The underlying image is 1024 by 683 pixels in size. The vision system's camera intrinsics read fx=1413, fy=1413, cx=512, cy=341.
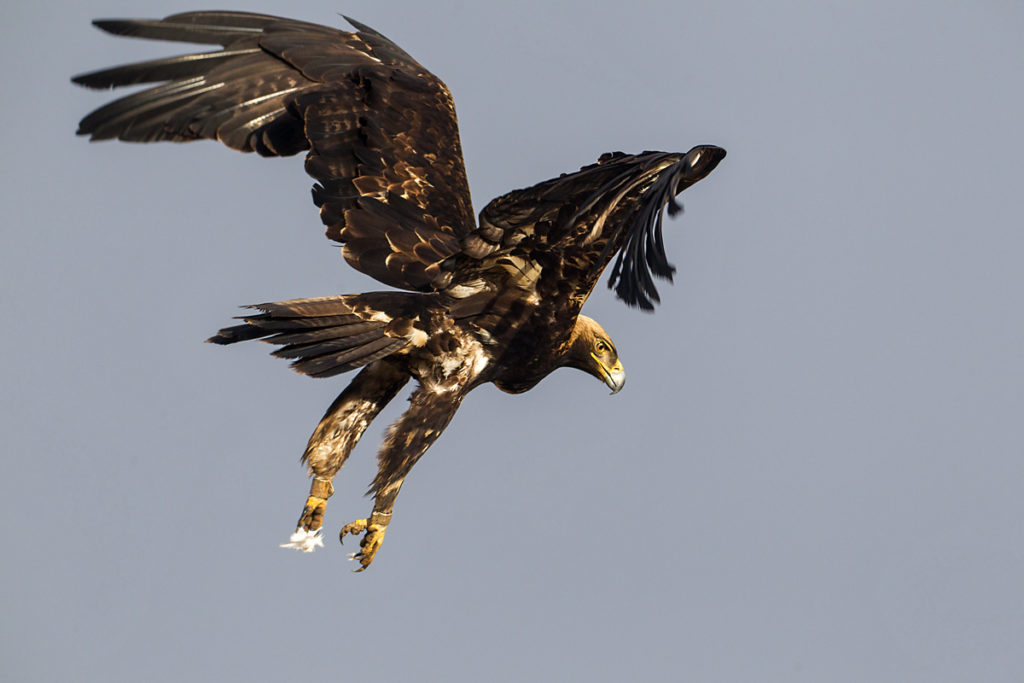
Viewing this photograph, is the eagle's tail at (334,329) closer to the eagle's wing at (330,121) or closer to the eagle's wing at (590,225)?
the eagle's wing at (330,121)

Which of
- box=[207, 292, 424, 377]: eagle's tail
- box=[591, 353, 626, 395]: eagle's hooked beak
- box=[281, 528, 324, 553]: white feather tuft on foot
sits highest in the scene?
box=[591, 353, 626, 395]: eagle's hooked beak

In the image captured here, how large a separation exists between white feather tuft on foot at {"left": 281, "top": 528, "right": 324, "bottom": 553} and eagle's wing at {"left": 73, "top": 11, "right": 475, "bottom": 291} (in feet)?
5.68

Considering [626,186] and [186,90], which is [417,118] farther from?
[626,186]

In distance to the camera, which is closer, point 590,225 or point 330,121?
point 590,225

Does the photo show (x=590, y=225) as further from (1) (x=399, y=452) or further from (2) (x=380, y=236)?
(1) (x=399, y=452)

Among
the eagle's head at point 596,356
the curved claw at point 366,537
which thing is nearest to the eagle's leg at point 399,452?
the curved claw at point 366,537

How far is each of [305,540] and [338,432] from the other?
30.6 inches

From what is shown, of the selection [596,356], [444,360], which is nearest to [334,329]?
[444,360]

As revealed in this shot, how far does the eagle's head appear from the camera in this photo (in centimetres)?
1039

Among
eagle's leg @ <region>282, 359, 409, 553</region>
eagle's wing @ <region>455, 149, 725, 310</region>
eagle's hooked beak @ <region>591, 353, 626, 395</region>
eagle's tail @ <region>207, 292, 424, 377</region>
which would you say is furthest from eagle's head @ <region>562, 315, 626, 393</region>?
eagle's tail @ <region>207, 292, 424, 377</region>

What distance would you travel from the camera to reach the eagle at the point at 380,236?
29.3 ft

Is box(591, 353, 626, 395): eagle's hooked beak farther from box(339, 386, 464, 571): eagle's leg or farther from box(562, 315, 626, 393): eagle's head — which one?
box(339, 386, 464, 571): eagle's leg

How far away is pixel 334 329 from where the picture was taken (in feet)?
29.2

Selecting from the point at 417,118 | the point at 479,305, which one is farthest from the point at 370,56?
the point at 479,305
